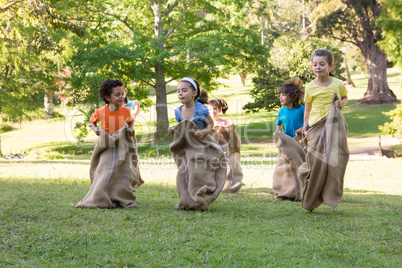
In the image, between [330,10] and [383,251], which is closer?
[383,251]

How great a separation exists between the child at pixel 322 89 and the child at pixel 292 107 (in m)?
1.45

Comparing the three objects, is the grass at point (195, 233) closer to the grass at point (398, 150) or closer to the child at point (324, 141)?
the child at point (324, 141)

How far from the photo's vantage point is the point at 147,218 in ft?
18.5

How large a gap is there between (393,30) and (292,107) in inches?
415

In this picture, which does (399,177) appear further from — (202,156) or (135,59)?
(135,59)

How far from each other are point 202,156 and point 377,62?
1301 inches

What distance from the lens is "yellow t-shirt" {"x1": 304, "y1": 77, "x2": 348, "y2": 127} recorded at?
6230 mm

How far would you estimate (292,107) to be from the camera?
8.01 metres

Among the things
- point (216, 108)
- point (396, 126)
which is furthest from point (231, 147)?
point (396, 126)

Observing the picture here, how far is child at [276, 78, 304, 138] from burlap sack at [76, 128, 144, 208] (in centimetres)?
281

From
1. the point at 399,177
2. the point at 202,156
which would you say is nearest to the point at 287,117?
the point at 202,156

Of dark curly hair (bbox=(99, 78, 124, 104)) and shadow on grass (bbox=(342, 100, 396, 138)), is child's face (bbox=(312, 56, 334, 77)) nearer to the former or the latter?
Answer: dark curly hair (bbox=(99, 78, 124, 104))

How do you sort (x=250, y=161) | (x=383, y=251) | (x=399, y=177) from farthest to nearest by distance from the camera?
(x=250, y=161)
(x=399, y=177)
(x=383, y=251)

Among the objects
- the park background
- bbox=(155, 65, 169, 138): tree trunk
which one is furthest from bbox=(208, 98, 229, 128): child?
bbox=(155, 65, 169, 138): tree trunk
